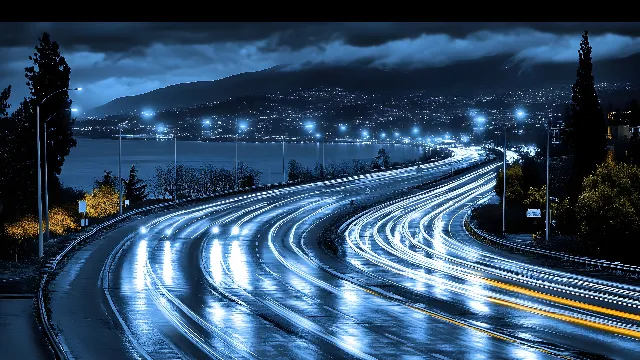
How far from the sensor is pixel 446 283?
41.5 m

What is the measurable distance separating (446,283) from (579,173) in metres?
43.4

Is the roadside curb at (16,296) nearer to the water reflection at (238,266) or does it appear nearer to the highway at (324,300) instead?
the highway at (324,300)

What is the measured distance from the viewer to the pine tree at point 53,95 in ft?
285

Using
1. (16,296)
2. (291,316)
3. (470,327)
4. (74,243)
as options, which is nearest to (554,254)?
(470,327)

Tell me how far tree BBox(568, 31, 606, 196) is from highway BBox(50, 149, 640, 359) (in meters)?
17.1

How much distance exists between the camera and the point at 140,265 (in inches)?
1916

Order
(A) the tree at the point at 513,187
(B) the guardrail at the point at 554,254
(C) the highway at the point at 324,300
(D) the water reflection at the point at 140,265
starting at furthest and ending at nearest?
1. (A) the tree at the point at 513,187
2. (B) the guardrail at the point at 554,254
3. (D) the water reflection at the point at 140,265
4. (C) the highway at the point at 324,300

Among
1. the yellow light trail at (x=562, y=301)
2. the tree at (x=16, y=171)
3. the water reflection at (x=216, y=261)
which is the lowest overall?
the water reflection at (x=216, y=261)

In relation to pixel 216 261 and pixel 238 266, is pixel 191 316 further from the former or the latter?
pixel 216 261

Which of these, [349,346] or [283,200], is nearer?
[349,346]

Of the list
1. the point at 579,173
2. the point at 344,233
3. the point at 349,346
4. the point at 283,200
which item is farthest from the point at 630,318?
the point at 283,200

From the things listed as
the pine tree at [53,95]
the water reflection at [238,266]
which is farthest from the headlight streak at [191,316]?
the pine tree at [53,95]

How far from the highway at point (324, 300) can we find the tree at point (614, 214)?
5.87 metres
